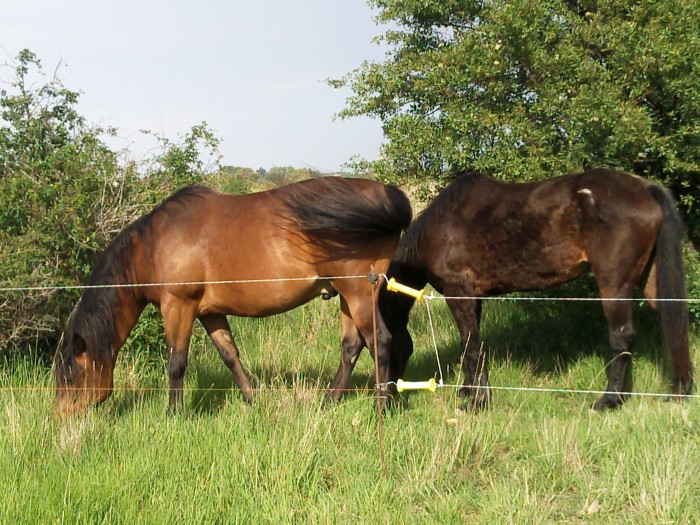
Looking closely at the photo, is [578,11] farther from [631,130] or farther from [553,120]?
[631,130]

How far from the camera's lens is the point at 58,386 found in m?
5.00

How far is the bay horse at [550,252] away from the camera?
4828 mm

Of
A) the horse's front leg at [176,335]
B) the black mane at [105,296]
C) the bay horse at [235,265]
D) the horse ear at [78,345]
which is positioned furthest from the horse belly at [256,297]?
the horse ear at [78,345]

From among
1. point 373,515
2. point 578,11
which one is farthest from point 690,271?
point 373,515

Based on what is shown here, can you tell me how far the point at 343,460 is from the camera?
3.90 meters

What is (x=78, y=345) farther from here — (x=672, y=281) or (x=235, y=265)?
(x=672, y=281)

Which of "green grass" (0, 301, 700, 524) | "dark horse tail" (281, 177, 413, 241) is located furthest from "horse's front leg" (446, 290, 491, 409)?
"dark horse tail" (281, 177, 413, 241)

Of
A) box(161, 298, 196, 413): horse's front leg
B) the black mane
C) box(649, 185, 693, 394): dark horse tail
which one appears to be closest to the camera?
box(649, 185, 693, 394): dark horse tail

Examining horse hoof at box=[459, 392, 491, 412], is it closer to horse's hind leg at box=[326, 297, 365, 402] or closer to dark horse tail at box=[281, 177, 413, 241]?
horse's hind leg at box=[326, 297, 365, 402]

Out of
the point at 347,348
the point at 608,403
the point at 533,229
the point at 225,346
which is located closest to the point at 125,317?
the point at 225,346

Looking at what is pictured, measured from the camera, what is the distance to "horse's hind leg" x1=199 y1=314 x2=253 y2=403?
559 cm

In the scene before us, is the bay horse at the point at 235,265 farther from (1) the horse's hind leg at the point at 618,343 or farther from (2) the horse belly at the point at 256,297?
(1) the horse's hind leg at the point at 618,343

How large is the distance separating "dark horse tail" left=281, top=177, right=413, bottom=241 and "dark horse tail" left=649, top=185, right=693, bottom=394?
1.91m

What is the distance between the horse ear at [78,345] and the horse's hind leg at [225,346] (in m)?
0.97
